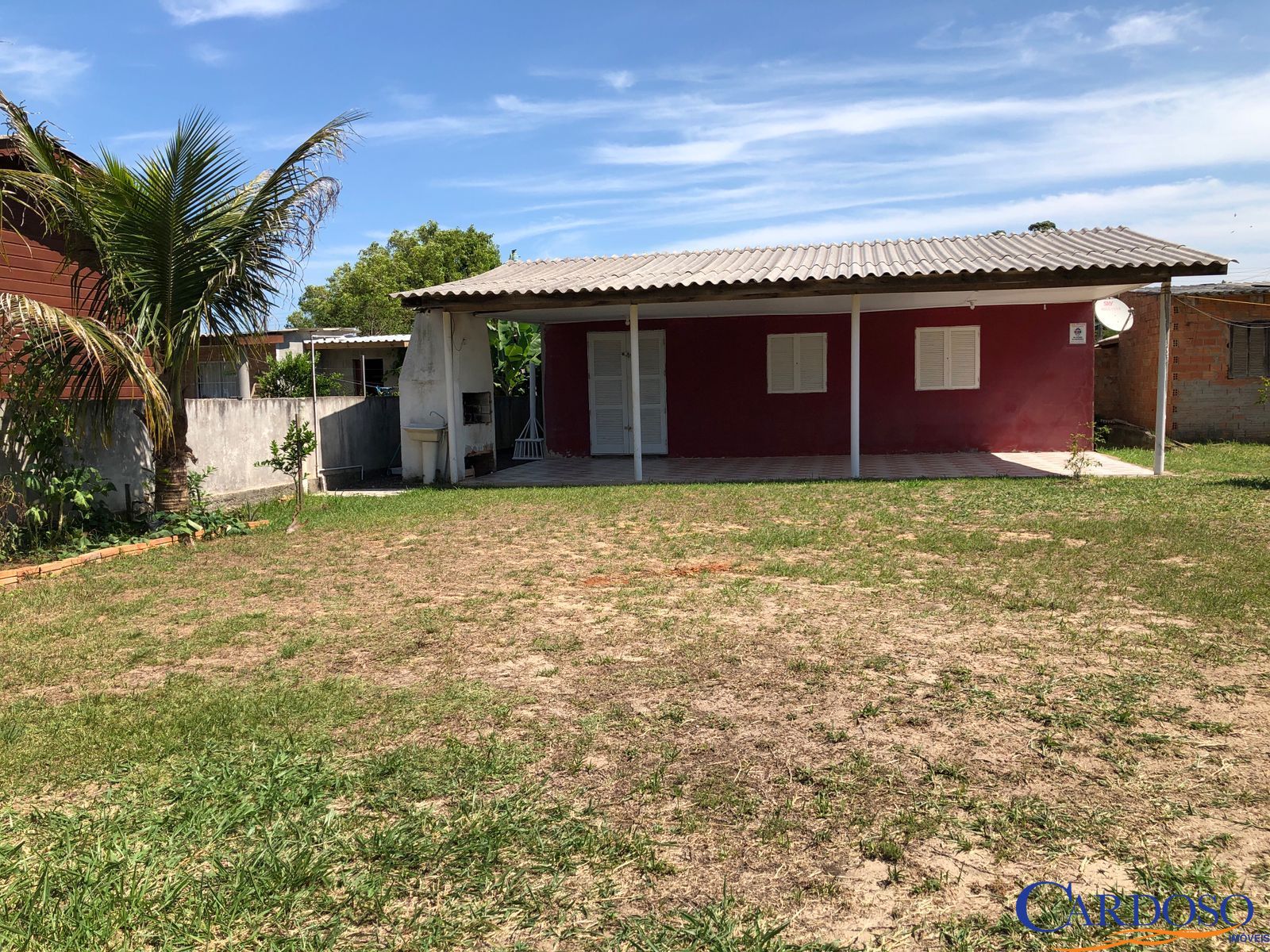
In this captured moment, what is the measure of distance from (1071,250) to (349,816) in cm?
1172

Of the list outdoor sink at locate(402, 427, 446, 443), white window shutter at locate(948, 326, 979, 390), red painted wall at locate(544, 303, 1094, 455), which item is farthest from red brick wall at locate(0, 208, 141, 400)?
white window shutter at locate(948, 326, 979, 390)

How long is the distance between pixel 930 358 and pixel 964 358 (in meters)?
0.52

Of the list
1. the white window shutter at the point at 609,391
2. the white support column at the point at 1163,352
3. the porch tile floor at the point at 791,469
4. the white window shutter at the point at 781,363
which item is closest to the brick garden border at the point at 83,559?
the porch tile floor at the point at 791,469

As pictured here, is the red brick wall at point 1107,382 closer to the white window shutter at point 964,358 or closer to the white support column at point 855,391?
the white window shutter at point 964,358

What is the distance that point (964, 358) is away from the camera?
46.9ft

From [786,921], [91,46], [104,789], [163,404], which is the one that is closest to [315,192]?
[163,404]

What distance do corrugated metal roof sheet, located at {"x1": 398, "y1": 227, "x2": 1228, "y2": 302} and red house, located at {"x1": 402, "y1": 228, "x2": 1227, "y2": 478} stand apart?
0.08m

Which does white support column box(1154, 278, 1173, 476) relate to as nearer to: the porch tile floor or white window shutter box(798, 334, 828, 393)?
the porch tile floor

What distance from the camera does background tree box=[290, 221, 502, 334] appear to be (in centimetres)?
3691

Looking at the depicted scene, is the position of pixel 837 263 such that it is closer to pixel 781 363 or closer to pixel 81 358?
pixel 781 363

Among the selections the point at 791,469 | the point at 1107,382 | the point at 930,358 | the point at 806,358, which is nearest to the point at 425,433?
the point at 791,469

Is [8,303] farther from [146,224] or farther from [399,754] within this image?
[399,754]

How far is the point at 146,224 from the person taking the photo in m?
7.96

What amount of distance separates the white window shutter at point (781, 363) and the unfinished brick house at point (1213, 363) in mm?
6531
